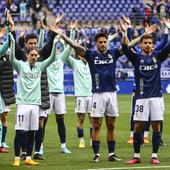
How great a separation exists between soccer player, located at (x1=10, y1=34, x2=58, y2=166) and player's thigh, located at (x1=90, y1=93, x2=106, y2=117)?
3.66 ft

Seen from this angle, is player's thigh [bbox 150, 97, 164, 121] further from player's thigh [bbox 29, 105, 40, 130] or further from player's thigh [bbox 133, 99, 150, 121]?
player's thigh [bbox 29, 105, 40, 130]

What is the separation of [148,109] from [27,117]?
232 cm

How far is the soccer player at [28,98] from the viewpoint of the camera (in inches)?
525

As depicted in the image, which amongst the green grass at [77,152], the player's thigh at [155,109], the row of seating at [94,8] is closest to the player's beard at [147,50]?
the player's thigh at [155,109]

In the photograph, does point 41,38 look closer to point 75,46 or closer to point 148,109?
point 75,46

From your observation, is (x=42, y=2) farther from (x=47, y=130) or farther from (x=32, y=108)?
(x=32, y=108)

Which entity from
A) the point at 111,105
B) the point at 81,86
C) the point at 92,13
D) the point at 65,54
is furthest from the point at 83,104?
the point at 92,13

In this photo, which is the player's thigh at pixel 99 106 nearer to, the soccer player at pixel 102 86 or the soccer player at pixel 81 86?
the soccer player at pixel 102 86

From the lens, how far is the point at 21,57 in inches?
548

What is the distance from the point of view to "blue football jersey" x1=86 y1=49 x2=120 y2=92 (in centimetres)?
1380

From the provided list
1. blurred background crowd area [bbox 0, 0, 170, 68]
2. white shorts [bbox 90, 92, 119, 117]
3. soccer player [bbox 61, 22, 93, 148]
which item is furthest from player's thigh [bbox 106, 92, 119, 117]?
blurred background crowd area [bbox 0, 0, 170, 68]

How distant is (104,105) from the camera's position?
45.3 feet

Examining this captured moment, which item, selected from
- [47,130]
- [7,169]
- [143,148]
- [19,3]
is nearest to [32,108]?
[7,169]

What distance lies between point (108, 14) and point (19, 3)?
5.81m
